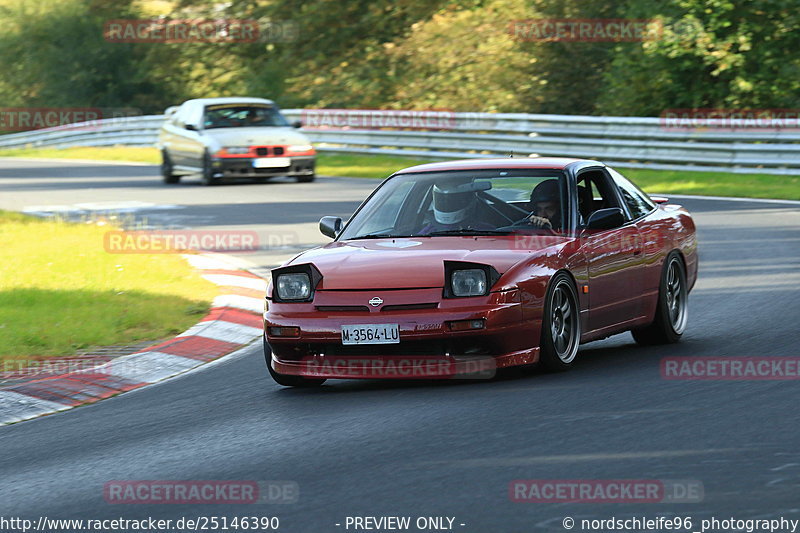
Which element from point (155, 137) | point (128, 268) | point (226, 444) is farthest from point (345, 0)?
point (226, 444)

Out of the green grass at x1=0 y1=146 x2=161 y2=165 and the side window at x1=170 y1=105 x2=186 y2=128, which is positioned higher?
the side window at x1=170 y1=105 x2=186 y2=128

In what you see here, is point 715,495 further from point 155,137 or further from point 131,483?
point 155,137

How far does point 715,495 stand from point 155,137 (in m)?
31.0

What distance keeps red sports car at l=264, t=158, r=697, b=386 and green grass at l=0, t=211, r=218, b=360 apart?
7.93 feet

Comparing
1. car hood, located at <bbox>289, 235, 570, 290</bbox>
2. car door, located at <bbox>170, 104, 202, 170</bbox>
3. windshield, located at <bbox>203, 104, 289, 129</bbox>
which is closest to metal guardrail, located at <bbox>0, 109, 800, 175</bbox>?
windshield, located at <bbox>203, 104, 289, 129</bbox>

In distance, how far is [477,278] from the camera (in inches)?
312

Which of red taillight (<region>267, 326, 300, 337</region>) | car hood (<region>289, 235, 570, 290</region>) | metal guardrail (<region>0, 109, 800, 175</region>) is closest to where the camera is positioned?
car hood (<region>289, 235, 570, 290</region>)

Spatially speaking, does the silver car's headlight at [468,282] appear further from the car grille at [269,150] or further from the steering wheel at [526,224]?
the car grille at [269,150]

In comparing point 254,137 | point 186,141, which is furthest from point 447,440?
point 186,141

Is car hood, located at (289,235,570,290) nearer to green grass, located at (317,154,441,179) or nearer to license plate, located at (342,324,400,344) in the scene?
license plate, located at (342,324,400,344)

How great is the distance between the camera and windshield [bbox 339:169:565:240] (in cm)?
889

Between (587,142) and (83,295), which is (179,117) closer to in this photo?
(587,142)

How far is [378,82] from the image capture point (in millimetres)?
38000

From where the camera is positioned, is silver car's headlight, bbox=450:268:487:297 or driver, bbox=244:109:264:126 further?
driver, bbox=244:109:264:126
